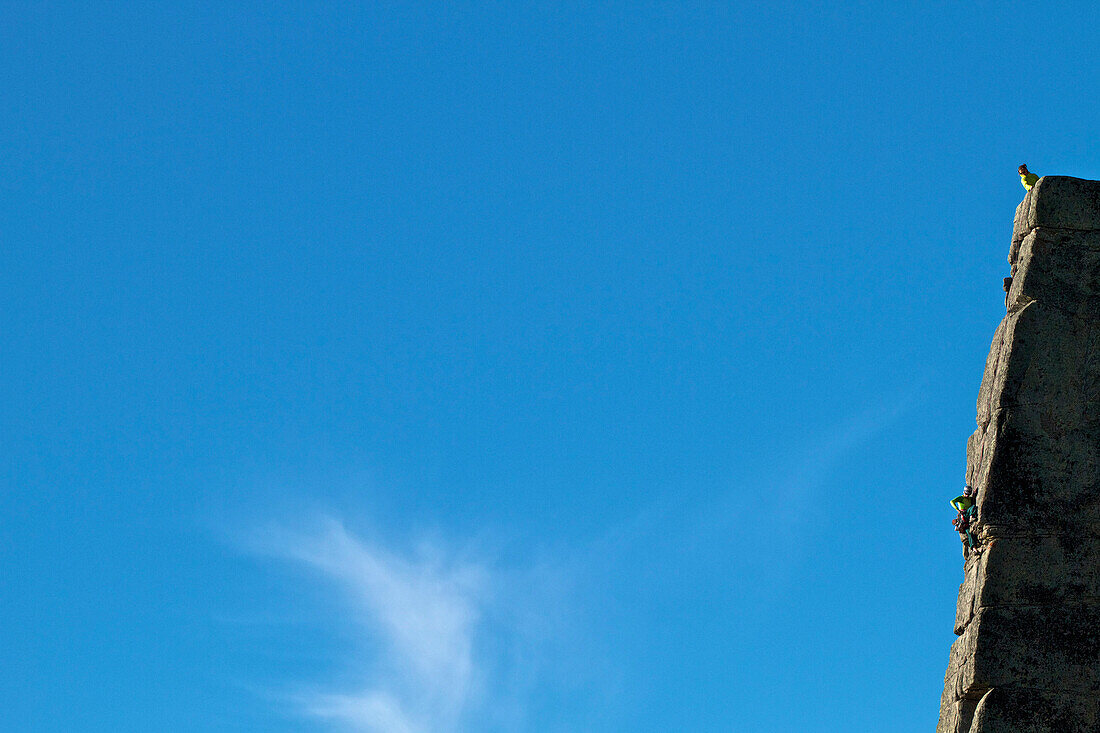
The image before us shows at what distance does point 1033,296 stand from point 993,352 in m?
1.60

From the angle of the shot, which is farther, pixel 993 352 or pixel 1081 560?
pixel 993 352

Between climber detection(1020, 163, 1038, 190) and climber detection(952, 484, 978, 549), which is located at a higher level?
climber detection(1020, 163, 1038, 190)

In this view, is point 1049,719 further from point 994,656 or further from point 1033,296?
point 1033,296

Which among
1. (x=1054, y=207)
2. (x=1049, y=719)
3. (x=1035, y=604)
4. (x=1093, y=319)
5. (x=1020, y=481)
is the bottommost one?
(x=1049, y=719)

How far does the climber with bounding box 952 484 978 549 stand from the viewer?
35.3 metres

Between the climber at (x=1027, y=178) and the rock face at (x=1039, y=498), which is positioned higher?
the climber at (x=1027, y=178)

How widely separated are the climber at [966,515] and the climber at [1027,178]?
736 cm

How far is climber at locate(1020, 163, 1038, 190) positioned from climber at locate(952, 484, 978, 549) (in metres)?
7.36

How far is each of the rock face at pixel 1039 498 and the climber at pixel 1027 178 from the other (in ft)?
1.93

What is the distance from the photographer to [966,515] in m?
35.4

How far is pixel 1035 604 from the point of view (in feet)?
112

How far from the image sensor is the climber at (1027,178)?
122 ft

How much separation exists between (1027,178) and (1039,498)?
7776mm

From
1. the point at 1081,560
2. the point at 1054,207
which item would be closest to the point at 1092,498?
the point at 1081,560
